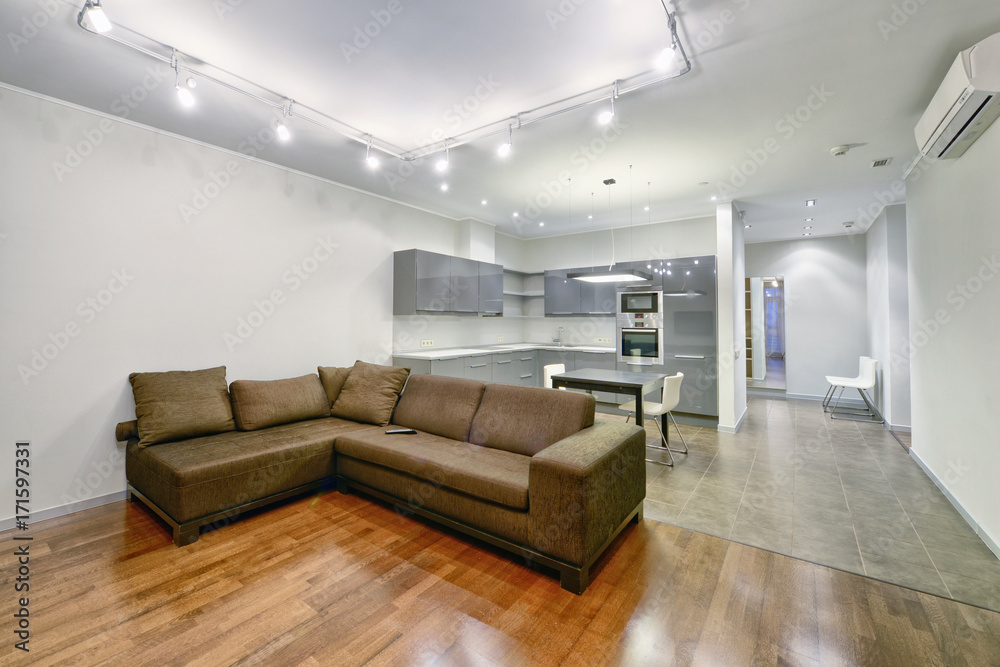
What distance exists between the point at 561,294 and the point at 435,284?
2.34 meters

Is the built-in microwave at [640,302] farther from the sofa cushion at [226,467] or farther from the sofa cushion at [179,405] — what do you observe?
the sofa cushion at [179,405]

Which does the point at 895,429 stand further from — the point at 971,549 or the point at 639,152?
the point at 639,152

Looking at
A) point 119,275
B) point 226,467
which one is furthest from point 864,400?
point 119,275

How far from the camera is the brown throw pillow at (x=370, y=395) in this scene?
3595mm

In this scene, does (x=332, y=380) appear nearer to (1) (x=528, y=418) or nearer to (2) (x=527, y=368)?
(1) (x=528, y=418)

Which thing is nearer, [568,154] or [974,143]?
[974,143]

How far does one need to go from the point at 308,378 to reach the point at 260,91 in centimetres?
227

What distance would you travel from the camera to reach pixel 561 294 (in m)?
6.53

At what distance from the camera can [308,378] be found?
3791mm

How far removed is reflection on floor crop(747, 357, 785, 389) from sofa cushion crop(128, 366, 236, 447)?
825cm

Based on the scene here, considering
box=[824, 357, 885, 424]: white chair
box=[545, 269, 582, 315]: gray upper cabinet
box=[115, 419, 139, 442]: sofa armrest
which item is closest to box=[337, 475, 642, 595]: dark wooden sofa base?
box=[115, 419, 139, 442]: sofa armrest

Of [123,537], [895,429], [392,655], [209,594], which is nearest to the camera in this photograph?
[392,655]

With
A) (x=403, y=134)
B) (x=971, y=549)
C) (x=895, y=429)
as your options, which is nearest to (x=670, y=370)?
(x=895, y=429)

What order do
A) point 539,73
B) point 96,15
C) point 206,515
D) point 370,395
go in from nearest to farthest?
point 96,15 → point 539,73 → point 206,515 → point 370,395
